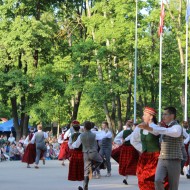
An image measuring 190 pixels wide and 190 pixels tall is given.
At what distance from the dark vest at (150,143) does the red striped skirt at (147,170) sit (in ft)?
0.31

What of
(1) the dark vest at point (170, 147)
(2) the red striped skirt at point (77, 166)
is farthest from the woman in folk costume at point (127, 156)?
(1) the dark vest at point (170, 147)

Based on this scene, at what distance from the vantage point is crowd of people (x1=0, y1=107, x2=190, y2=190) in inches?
415

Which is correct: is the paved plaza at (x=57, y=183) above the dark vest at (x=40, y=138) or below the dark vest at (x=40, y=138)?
below

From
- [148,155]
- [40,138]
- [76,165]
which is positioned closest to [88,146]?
[76,165]

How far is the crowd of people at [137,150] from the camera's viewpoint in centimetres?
1053

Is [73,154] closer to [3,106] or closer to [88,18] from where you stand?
[3,106]

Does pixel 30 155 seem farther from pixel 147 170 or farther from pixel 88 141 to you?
pixel 147 170

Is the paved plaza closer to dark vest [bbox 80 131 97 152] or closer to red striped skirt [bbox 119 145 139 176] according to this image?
red striped skirt [bbox 119 145 139 176]

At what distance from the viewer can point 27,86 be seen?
1662 inches

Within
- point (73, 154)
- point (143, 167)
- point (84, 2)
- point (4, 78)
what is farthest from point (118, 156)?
point (84, 2)

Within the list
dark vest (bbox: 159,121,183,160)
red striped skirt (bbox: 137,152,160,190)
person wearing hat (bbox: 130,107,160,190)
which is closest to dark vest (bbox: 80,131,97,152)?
person wearing hat (bbox: 130,107,160,190)

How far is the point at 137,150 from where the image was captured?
14.6 metres

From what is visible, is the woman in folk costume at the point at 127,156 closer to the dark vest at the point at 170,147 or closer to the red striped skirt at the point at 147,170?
the red striped skirt at the point at 147,170

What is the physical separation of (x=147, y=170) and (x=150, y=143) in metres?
0.54
